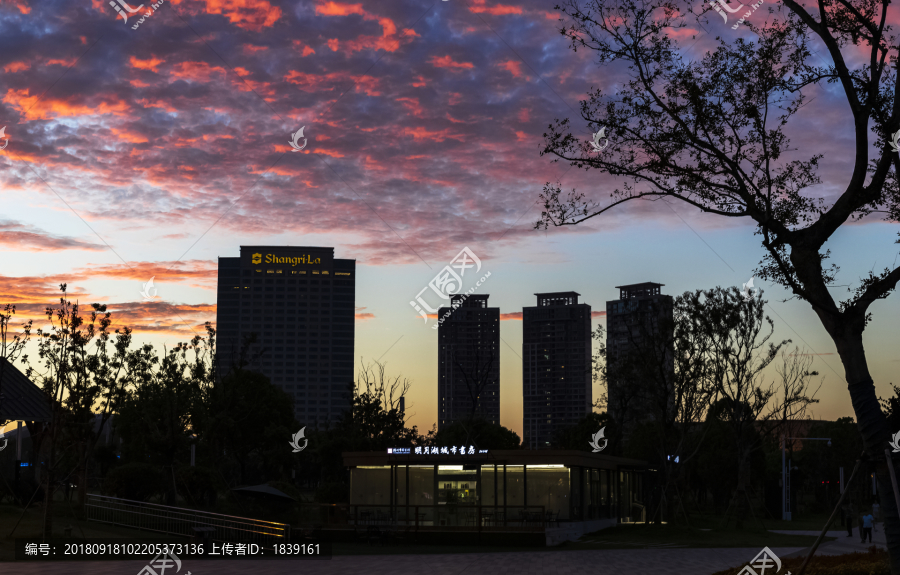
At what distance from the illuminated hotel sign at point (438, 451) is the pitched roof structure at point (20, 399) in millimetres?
15117

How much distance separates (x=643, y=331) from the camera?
47.4 m

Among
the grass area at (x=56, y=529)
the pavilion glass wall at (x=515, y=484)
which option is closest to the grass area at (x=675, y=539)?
the pavilion glass wall at (x=515, y=484)

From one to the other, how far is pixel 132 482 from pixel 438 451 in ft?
43.4

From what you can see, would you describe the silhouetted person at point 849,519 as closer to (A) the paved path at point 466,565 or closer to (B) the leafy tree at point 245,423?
(A) the paved path at point 466,565

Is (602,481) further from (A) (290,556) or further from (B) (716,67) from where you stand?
(B) (716,67)

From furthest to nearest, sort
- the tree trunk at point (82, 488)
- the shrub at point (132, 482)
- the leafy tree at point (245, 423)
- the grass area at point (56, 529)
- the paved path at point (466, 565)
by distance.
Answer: the leafy tree at point (245, 423)
the shrub at point (132, 482)
the tree trunk at point (82, 488)
the grass area at point (56, 529)
the paved path at point (466, 565)

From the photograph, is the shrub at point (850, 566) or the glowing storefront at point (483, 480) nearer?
the shrub at point (850, 566)

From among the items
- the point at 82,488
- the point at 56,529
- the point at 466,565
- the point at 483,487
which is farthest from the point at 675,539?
the point at 82,488

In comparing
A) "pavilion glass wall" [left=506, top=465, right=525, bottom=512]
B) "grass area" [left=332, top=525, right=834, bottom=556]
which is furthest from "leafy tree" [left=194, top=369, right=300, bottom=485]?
"grass area" [left=332, top=525, right=834, bottom=556]

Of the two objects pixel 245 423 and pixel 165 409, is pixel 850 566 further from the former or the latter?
pixel 245 423

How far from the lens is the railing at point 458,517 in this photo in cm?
3297

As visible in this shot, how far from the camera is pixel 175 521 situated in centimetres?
3022

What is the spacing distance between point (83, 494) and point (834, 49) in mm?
30523

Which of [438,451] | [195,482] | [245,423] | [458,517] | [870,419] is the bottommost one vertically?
[458,517]
